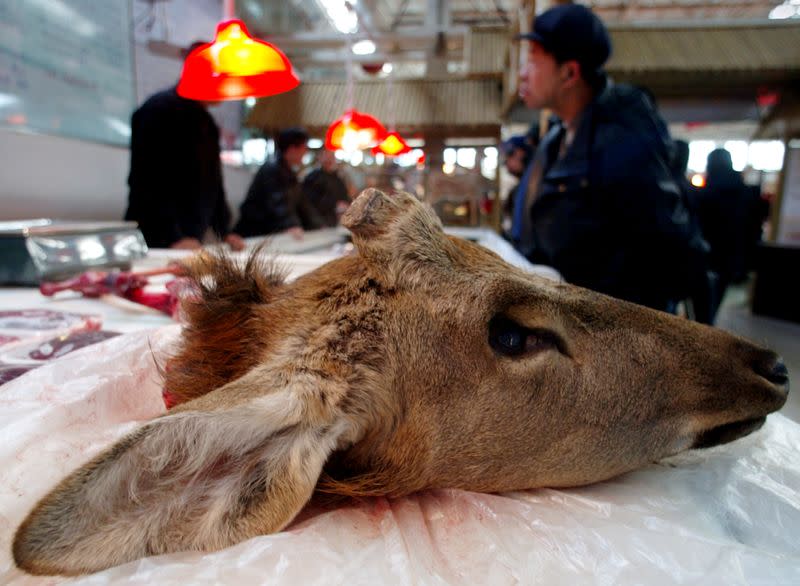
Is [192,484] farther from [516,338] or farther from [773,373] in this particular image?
[773,373]

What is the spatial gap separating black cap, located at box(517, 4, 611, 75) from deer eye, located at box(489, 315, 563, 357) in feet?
9.00

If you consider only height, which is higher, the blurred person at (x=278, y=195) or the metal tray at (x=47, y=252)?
the blurred person at (x=278, y=195)

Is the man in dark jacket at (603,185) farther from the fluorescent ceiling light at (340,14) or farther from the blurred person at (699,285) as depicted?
the fluorescent ceiling light at (340,14)

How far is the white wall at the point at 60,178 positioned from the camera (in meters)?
4.47

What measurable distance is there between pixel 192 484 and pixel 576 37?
11.3 feet

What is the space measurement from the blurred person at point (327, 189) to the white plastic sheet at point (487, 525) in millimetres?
6907

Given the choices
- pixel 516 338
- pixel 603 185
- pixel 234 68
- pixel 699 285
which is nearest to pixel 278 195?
pixel 234 68

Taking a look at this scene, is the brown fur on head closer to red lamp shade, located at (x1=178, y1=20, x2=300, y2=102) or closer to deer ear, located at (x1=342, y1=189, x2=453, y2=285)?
deer ear, located at (x1=342, y1=189, x2=453, y2=285)

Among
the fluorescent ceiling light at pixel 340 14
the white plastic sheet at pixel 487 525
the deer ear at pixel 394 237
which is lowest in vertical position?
the white plastic sheet at pixel 487 525

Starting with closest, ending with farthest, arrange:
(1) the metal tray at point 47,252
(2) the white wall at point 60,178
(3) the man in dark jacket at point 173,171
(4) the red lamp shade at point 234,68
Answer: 1. (4) the red lamp shade at point 234,68
2. (1) the metal tray at point 47,252
3. (2) the white wall at point 60,178
4. (3) the man in dark jacket at point 173,171

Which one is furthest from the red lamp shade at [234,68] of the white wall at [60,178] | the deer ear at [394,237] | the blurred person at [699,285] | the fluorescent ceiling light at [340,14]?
the white wall at [60,178]

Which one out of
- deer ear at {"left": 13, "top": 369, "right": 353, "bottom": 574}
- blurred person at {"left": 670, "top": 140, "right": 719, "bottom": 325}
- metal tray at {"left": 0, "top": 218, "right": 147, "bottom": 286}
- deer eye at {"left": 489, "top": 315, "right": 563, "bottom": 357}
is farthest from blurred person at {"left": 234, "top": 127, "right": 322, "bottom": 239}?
deer ear at {"left": 13, "top": 369, "right": 353, "bottom": 574}

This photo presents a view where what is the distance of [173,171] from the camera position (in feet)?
16.0

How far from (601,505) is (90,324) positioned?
2050mm
